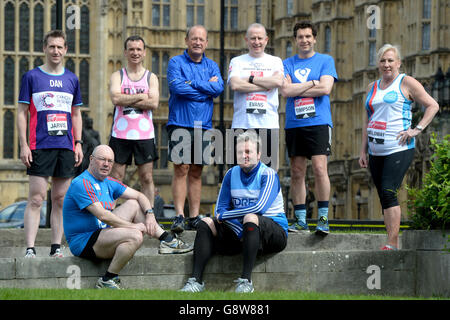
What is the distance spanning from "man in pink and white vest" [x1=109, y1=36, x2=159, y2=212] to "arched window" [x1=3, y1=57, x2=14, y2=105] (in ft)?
133

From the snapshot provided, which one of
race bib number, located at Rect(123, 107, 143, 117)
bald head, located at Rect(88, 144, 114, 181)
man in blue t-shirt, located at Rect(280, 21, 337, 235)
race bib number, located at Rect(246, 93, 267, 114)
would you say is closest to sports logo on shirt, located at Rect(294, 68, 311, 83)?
man in blue t-shirt, located at Rect(280, 21, 337, 235)

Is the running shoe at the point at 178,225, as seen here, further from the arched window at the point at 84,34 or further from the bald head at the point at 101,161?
the arched window at the point at 84,34

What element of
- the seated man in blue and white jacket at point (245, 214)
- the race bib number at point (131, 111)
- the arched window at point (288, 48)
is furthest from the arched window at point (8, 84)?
the seated man in blue and white jacket at point (245, 214)

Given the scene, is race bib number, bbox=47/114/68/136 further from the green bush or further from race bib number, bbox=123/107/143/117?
the green bush

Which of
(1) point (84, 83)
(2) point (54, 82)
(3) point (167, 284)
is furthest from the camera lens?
(1) point (84, 83)

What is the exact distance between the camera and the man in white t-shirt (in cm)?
1042

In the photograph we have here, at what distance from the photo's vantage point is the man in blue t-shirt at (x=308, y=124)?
10.4m

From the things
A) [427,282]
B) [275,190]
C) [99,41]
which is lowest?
[427,282]

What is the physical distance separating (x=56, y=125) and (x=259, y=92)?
1979 millimetres

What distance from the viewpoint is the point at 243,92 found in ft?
34.4
